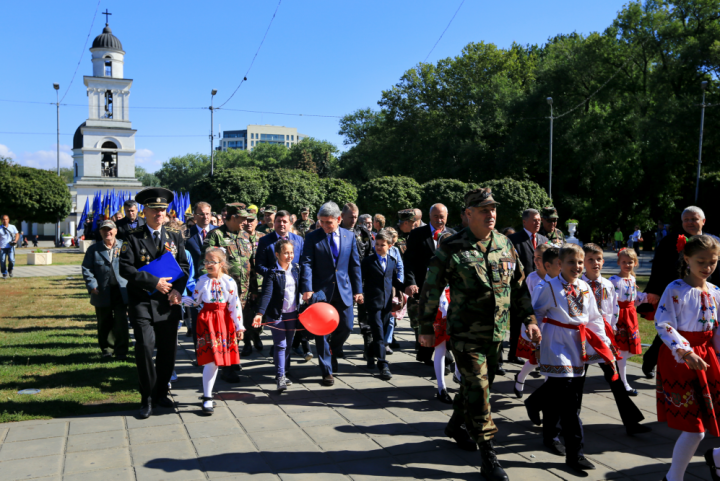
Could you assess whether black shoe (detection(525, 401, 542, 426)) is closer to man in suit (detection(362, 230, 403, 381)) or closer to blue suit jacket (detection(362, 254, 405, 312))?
man in suit (detection(362, 230, 403, 381))

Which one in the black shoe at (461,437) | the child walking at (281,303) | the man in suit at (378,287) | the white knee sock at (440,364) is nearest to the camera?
the black shoe at (461,437)

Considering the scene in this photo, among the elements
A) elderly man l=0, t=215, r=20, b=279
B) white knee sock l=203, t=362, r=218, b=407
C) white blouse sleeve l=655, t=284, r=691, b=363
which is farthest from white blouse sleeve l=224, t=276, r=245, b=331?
elderly man l=0, t=215, r=20, b=279

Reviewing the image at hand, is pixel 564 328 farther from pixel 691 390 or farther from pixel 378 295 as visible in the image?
pixel 378 295

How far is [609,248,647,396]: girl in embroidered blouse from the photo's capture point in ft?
20.8

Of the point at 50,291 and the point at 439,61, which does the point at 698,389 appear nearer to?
the point at 50,291

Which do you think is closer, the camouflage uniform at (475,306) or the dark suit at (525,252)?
the camouflage uniform at (475,306)

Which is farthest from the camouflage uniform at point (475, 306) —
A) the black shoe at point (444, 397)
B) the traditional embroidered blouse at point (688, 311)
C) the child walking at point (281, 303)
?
the child walking at point (281, 303)

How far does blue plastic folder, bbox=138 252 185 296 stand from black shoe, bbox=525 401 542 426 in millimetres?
3642

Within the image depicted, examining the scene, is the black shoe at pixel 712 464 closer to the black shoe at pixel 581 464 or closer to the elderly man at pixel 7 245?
the black shoe at pixel 581 464

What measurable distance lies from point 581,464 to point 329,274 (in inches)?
142

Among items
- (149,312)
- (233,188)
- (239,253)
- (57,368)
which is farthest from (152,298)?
(233,188)

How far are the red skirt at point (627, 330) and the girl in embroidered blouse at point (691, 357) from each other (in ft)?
7.80

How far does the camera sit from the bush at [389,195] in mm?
34375

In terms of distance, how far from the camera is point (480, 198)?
432 centimetres
